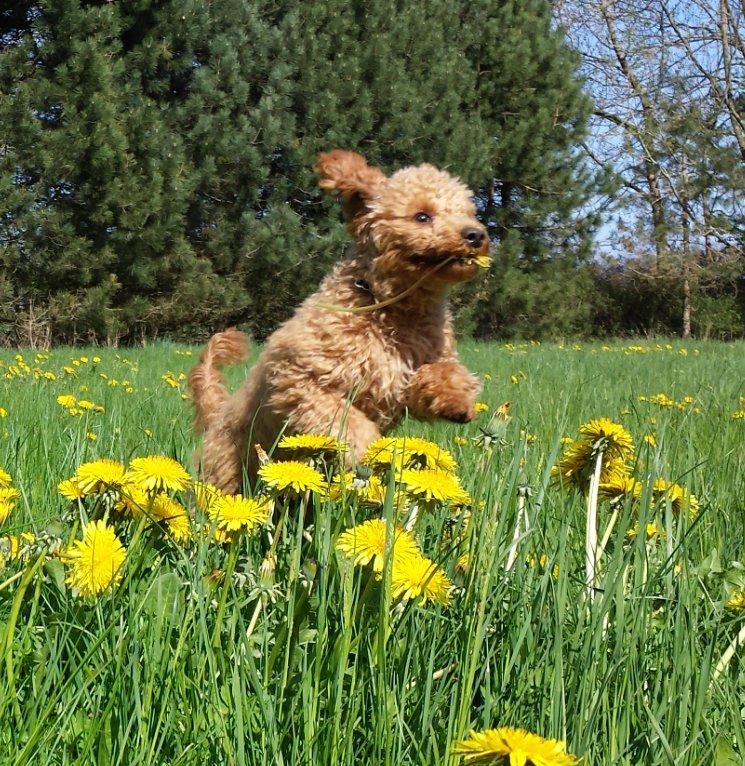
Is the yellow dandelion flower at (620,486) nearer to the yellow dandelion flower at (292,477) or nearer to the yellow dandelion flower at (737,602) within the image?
the yellow dandelion flower at (737,602)

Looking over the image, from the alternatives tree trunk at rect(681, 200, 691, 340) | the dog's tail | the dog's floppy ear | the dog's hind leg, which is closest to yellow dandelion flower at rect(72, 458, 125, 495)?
the dog's hind leg

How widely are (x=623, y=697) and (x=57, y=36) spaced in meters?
11.4

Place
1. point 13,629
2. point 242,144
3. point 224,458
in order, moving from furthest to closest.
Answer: point 242,144 → point 224,458 → point 13,629

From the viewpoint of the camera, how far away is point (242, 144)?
1239 centimetres

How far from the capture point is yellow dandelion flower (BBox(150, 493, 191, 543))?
1.33 meters

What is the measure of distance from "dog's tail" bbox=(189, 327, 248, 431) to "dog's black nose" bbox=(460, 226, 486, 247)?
38.8 inches

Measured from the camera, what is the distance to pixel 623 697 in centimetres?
113

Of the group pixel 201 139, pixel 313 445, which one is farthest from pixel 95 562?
pixel 201 139

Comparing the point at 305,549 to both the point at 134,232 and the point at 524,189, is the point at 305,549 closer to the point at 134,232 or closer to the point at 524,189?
the point at 134,232

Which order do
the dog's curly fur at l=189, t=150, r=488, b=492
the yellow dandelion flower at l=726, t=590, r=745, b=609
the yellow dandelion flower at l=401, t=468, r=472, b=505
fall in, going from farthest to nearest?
the dog's curly fur at l=189, t=150, r=488, b=492
the yellow dandelion flower at l=726, t=590, r=745, b=609
the yellow dandelion flower at l=401, t=468, r=472, b=505

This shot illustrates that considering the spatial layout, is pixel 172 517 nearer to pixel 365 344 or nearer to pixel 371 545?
pixel 371 545

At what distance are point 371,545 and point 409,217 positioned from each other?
2.16 meters

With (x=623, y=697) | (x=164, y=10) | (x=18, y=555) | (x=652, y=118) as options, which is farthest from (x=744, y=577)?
(x=652, y=118)

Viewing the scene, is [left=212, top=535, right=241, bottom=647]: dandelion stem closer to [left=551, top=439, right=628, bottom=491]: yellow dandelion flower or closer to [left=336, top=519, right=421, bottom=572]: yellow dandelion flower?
[left=336, top=519, right=421, bottom=572]: yellow dandelion flower
